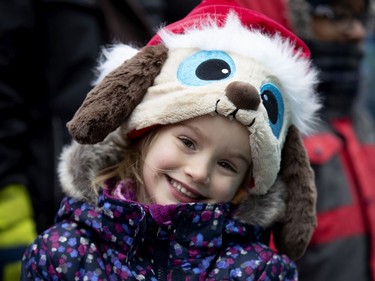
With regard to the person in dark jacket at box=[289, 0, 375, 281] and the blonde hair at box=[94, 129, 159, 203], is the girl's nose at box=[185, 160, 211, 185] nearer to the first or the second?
the blonde hair at box=[94, 129, 159, 203]

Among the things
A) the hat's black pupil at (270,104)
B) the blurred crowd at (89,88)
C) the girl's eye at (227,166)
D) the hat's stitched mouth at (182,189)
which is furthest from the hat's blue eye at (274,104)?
the blurred crowd at (89,88)

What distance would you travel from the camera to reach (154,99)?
1604 mm

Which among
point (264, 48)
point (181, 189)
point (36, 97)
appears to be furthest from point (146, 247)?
point (36, 97)

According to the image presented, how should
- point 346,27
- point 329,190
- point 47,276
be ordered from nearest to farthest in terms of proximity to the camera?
point 47,276 → point 329,190 → point 346,27

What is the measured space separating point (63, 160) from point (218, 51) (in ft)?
1.47

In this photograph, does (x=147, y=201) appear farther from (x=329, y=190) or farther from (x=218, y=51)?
(x=329, y=190)

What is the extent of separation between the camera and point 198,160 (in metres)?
1.54

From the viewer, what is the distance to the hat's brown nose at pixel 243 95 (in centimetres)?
151

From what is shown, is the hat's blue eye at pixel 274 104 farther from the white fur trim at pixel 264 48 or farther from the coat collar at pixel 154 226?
the coat collar at pixel 154 226

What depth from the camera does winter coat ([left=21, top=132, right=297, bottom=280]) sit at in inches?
60.9

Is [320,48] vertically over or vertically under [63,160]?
under

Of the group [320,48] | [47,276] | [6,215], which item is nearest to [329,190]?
[320,48]

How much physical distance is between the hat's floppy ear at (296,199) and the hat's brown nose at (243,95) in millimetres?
234

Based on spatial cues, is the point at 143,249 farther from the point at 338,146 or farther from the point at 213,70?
the point at 338,146
